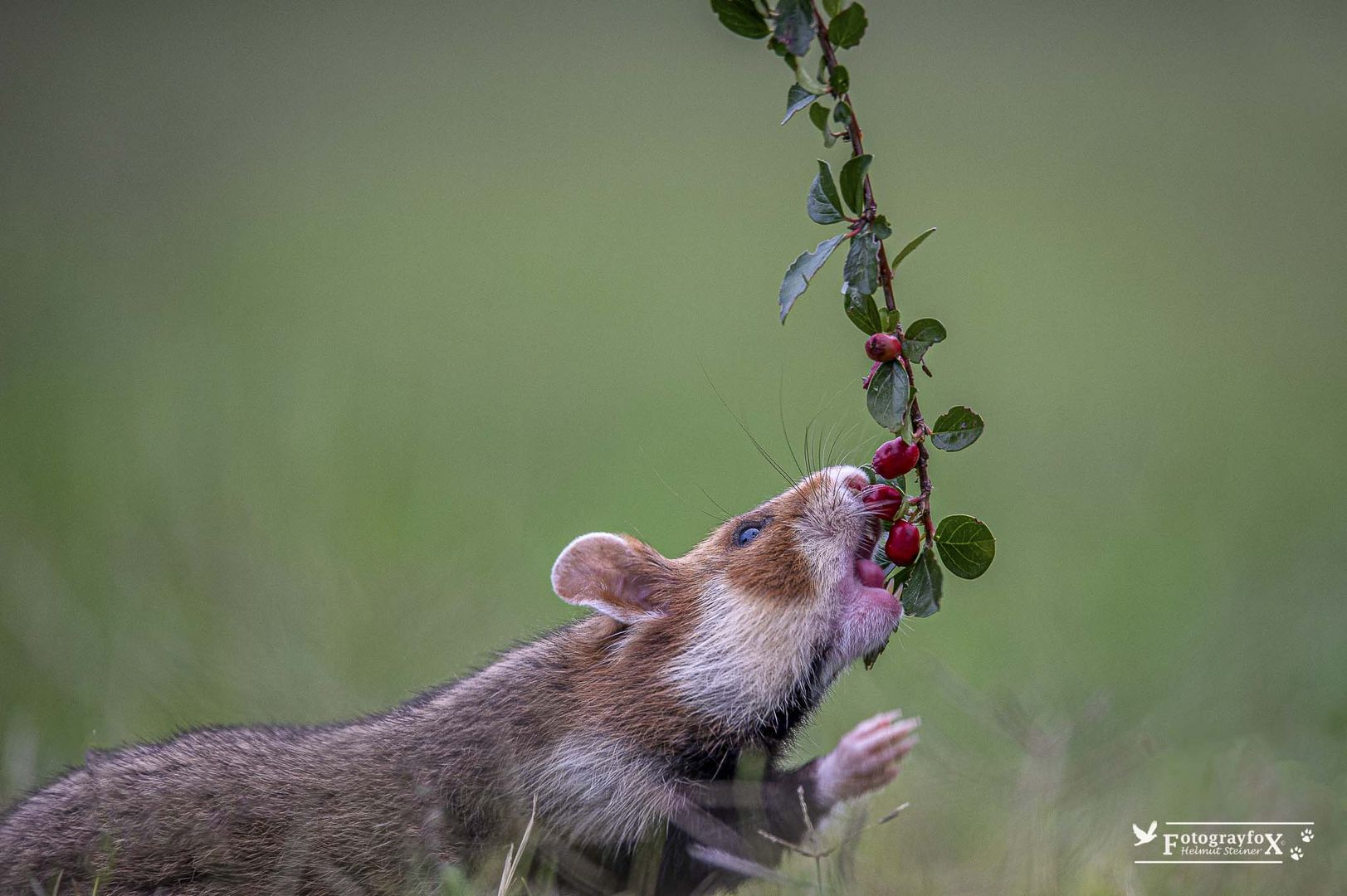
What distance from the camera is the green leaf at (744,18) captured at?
3.70 m

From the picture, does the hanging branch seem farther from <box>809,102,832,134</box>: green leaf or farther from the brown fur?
the brown fur

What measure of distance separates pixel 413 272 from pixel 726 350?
4231 mm

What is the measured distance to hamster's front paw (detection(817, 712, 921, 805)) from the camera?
4.45m

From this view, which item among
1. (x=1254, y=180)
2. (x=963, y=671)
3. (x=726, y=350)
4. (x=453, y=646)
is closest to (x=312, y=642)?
(x=453, y=646)

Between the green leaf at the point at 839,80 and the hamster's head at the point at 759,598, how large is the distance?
143 cm

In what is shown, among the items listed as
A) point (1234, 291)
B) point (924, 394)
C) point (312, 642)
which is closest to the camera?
point (312, 642)

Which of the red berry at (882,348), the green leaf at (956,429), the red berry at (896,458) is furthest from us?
the red berry at (896,458)

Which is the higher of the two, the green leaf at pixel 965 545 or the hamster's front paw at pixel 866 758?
the green leaf at pixel 965 545

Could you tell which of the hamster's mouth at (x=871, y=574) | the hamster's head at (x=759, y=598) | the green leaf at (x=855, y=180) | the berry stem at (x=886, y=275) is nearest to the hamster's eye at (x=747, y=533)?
the hamster's head at (x=759, y=598)

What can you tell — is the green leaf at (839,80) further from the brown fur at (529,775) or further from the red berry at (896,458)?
the brown fur at (529,775)

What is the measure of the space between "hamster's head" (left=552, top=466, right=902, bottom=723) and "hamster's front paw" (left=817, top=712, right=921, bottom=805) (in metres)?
0.23

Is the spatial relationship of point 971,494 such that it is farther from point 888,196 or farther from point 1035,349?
point 888,196

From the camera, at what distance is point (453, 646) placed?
793 cm

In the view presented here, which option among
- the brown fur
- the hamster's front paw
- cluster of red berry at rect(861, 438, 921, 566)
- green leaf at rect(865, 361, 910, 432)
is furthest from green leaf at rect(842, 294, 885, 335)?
the hamster's front paw
